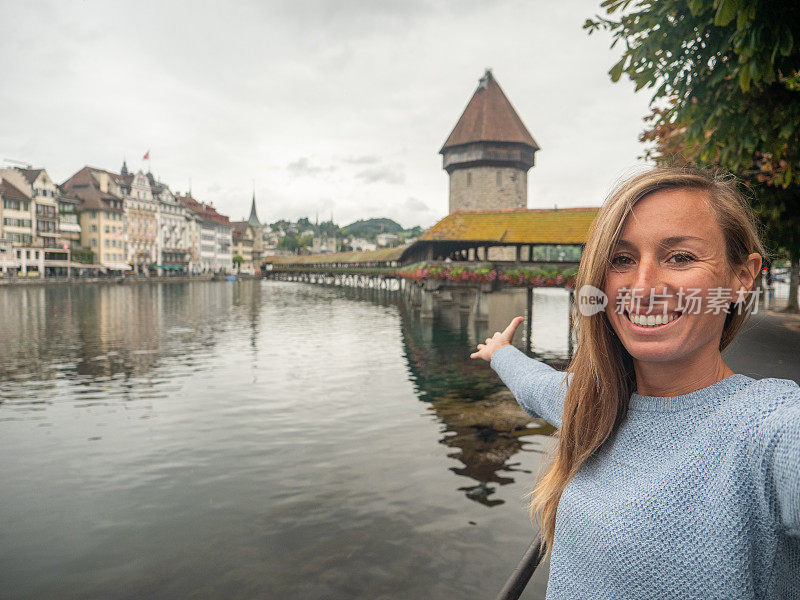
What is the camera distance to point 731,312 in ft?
4.09

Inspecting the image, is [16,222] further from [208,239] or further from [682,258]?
[682,258]

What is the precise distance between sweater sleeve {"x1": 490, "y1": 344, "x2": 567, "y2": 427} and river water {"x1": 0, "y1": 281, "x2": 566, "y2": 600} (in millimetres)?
158

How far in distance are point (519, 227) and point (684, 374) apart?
84.2 feet

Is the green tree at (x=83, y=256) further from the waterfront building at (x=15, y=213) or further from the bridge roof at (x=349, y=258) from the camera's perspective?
the bridge roof at (x=349, y=258)

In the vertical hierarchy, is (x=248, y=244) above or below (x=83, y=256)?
above

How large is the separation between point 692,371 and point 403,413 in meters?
11.6

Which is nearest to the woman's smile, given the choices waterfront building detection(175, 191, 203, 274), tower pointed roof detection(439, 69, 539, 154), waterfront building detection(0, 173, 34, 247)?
tower pointed roof detection(439, 69, 539, 154)

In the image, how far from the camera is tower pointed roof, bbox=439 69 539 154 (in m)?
50.5

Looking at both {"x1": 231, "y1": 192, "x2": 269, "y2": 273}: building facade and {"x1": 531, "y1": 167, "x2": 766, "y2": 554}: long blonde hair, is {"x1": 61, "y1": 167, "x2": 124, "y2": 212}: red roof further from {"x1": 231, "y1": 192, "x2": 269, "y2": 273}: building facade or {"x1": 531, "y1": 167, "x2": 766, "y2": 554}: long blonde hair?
{"x1": 531, "y1": 167, "x2": 766, "y2": 554}: long blonde hair

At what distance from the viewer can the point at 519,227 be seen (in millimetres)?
26156

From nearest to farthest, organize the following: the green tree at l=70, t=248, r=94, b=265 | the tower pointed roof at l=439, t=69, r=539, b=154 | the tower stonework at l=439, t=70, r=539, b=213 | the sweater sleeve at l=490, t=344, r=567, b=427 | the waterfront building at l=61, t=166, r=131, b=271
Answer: the sweater sleeve at l=490, t=344, r=567, b=427
the tower stonework at l=439, t=70, r=539, b=213
the tower pointed roof at l=439, t=69, r=539, b=154
the green tree at l=70, t=248, r=94, b=265
the waterfront building at l=61, t=166, r=131, b=271

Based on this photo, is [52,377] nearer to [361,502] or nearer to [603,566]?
[361,502]

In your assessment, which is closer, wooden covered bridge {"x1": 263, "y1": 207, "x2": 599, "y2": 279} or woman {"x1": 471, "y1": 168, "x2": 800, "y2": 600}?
woman {"x1": 471, "y1": 168, "x2": 800, "y2": 600}

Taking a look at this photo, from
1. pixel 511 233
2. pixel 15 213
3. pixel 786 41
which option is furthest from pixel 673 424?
pixel 15 213
